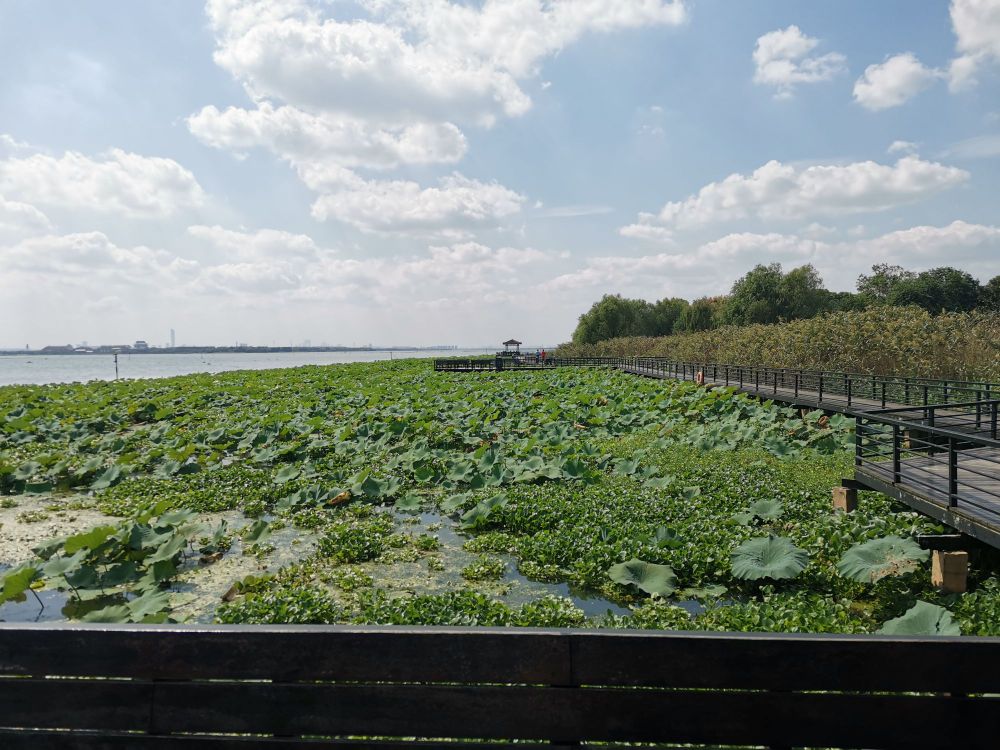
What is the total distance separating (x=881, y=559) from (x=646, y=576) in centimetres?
224

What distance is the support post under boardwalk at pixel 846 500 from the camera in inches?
341

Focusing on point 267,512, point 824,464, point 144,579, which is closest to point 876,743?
point 144,579

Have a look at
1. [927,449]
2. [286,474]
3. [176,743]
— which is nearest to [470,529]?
[286,474]

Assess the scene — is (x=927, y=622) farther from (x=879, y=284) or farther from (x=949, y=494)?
(x=879, y=284)

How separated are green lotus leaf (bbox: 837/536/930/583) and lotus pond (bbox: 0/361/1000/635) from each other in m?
0.02

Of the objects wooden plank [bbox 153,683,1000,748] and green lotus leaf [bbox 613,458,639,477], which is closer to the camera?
wooden plank [bbox 153,683,1000,748]

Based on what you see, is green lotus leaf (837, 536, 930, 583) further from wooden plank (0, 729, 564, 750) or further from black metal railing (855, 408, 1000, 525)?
wooden plank (0, 729, 564, 750)

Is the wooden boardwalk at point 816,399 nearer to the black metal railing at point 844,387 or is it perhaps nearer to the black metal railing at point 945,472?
the black metal railing at point 844,387

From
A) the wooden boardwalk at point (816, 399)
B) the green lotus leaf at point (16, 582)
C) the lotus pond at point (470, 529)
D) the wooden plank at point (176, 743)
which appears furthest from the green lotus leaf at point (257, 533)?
the wooden boardwalk at point (816, 399)

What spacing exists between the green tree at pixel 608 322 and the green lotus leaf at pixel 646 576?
68.6 metres

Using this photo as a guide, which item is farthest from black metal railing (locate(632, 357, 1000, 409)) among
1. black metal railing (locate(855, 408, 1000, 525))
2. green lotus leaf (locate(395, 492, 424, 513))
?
green lotus leaf (locate(395, 492, 424, 513))

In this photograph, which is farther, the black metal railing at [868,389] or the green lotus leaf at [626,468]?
the black metal railing at [868,389]

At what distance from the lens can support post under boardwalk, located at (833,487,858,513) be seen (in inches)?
341

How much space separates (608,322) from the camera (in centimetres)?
7500
